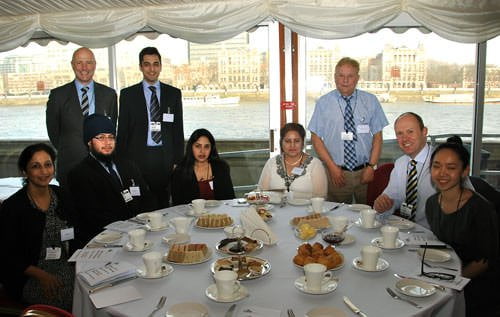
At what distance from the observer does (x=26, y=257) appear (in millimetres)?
2627

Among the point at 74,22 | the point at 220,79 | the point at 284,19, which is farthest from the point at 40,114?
the point at 284,19

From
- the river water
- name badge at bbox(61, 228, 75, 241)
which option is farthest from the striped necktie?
name badge at bbox(61, 228, 75, 241)

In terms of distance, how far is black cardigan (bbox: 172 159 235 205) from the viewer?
3682 mm

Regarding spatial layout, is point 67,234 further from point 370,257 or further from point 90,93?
point 90,93

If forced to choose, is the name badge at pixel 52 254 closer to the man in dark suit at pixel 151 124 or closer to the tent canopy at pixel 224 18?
the man in dark suit at pixel 151 124

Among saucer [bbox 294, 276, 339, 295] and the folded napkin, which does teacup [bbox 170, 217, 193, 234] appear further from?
saucer [bbox 294, 276, 339, 295]

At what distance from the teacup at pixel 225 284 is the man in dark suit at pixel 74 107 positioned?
3.04 m

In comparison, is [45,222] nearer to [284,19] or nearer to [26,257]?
[26,257]

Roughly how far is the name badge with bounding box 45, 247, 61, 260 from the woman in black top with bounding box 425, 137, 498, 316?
224 cm

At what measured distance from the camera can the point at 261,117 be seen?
5.47m

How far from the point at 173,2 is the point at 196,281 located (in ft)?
11.8

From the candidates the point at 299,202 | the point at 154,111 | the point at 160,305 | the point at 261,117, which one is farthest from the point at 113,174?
the point at 261,117

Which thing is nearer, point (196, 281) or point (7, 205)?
point (196, 281)

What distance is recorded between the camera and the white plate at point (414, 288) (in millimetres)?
1800
